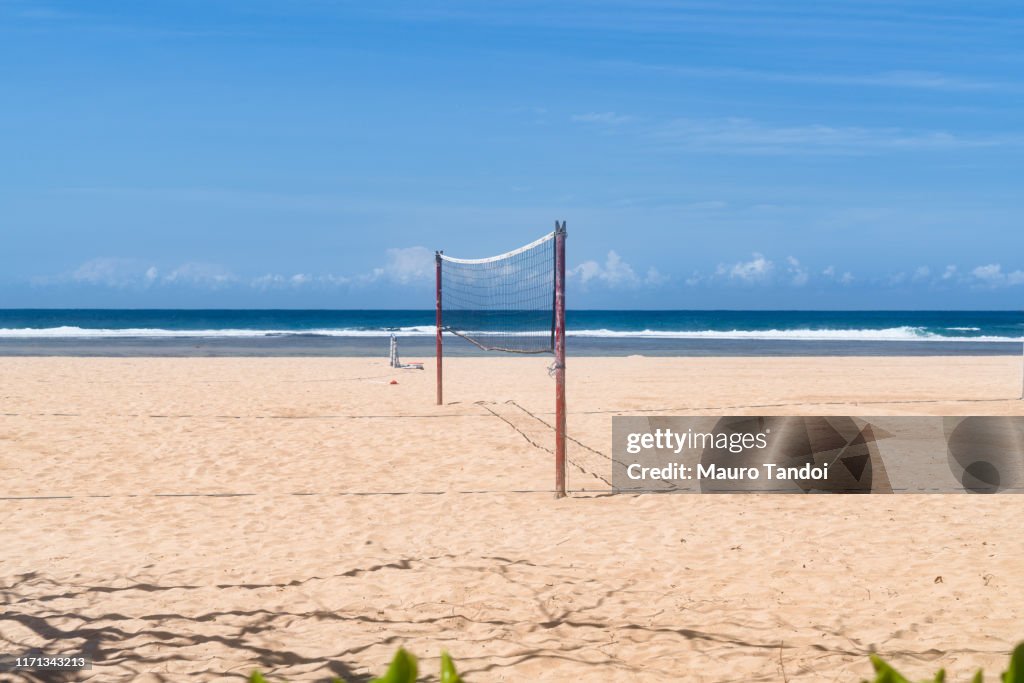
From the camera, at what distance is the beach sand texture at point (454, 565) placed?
4.67 m

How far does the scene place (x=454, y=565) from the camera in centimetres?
621

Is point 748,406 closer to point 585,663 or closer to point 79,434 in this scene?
point 79,434

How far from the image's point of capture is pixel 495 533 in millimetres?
7098

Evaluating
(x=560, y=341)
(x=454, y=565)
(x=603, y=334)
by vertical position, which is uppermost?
(x=603, y=334)

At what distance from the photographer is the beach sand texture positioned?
467 centimetres

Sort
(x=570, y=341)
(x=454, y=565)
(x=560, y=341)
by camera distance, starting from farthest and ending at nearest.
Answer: (x=570, y=341) → (x=560, y=341) → (x=454, y=565)

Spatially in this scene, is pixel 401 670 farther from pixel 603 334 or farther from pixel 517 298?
pixel 603 334

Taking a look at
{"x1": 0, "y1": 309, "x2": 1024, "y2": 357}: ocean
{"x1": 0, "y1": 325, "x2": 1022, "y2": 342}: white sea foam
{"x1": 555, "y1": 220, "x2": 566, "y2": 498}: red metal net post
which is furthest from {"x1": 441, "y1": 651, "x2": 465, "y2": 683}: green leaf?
{"x1": 0, "y1": 325, "x2": 1022, "y2": 342}: white sea foam

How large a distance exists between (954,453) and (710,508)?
441 centimetres

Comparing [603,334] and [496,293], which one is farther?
[603,334]

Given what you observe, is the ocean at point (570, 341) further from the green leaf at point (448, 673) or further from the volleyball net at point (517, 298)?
the green leaf at point (448, 673)

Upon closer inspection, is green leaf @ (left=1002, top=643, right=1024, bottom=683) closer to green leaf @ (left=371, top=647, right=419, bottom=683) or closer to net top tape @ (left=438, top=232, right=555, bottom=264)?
green leaf @ (left=371, top=647, right=419, bottom=683)

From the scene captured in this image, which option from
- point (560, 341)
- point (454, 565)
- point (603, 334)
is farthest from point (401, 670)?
point (603, 334)

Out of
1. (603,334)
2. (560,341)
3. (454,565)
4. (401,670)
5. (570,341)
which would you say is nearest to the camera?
(401,670)
